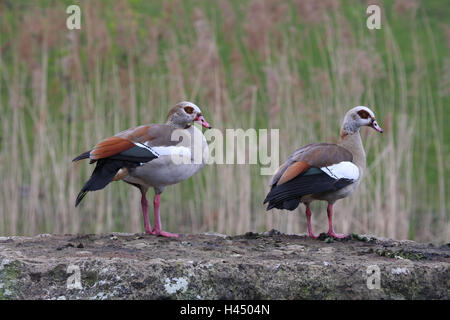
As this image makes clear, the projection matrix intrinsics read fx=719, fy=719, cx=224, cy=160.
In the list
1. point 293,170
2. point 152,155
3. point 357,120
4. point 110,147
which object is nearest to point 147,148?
point 152,155

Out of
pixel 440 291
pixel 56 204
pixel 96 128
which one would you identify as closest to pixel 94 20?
pixel 96 128

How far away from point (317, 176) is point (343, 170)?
254mm

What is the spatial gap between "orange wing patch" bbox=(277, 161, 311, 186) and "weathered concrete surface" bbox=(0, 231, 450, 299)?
0.64m

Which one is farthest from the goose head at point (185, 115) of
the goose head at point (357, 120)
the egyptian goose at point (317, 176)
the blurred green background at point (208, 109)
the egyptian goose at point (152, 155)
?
the blurred green background at point (208, 109)

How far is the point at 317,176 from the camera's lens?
5203 mm

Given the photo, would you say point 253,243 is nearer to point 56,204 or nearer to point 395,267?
point 395,267

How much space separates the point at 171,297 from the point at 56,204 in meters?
4.36

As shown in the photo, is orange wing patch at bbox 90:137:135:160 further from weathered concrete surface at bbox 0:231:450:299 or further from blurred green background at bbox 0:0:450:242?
blurred green background at bbox 0:0:450:242

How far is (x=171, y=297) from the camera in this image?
4.05 meters

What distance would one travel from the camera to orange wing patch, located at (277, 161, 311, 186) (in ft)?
16.8

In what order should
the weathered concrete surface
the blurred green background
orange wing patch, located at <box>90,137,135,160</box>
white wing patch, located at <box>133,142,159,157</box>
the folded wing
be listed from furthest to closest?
the blurred green background < white wing patch, located at <box>133,142,159,157</box> < the folded wing < orange wing patch, located at <box>90,137,135,160</box> < the weathered concrete surface

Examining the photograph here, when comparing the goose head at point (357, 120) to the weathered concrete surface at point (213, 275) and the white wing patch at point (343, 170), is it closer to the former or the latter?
the white wing patch at point (343, 170)

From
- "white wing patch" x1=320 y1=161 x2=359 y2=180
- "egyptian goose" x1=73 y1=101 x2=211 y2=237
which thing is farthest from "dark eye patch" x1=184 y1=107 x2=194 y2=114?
"white wing patch" x1=320 y1=161 x2=359 y2=180

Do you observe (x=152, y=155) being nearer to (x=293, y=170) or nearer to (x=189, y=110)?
(x=189, y=110)
